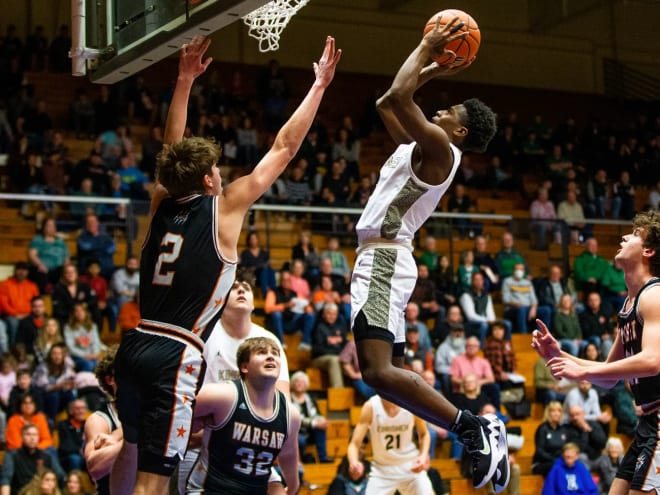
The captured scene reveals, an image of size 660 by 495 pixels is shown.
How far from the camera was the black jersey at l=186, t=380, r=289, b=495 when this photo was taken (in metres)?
6.85

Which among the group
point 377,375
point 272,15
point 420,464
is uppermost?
point 272,15

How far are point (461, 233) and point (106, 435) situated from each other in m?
12.6

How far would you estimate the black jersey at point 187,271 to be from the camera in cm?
550

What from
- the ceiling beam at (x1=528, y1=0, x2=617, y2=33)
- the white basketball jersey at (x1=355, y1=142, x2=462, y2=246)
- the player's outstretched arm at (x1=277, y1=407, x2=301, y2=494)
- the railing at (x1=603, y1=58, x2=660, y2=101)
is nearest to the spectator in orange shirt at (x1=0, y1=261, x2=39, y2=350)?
the player's outstretched arm at (x1=277, y1=407, x2=301, y2=494)

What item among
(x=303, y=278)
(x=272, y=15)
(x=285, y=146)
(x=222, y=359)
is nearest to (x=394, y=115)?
(x=285, y=146)

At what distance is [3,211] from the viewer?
1537 centimetres

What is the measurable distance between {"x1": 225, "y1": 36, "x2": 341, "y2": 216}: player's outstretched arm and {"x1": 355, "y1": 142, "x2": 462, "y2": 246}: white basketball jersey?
0.64 meters

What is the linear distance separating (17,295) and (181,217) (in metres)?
9.18

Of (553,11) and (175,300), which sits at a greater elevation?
(553,11)

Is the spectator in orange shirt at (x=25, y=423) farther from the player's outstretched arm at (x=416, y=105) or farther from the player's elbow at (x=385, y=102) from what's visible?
the player's outstretched arm at (x=416, y=105)

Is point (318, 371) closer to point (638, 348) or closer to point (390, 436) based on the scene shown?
point (390, 436)

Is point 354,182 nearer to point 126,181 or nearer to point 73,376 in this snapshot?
point 126,181

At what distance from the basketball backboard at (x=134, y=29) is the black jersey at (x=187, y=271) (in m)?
1.33

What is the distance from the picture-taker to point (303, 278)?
1627cm
